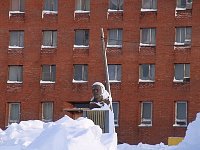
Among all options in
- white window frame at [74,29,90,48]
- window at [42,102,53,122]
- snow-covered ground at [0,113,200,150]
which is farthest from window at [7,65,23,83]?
snow-covered ground at [0,113,200,150]

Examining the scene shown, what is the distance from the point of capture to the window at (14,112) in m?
43.7

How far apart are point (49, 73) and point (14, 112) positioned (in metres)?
3.88

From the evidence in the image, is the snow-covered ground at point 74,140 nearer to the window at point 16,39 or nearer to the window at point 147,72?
the window at point 147,72

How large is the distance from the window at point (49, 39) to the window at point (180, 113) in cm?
1026

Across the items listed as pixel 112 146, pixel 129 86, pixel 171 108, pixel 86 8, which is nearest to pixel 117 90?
pixel 129 86

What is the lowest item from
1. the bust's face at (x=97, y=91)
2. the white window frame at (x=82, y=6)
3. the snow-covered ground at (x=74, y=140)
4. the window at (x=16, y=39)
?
the snow-covered ground at (x=74, y=140)

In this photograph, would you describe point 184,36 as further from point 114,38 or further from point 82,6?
point 82,6

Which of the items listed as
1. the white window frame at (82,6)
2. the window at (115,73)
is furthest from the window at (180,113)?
the white window frame at (82,6)

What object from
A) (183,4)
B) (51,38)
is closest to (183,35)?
(183,4)

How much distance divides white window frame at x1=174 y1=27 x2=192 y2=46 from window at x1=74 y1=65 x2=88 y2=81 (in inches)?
269

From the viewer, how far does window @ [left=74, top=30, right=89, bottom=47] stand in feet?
144

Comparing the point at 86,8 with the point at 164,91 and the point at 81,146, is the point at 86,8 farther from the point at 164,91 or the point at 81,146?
the point at 81,146

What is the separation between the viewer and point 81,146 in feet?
23.5

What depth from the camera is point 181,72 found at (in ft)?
138
